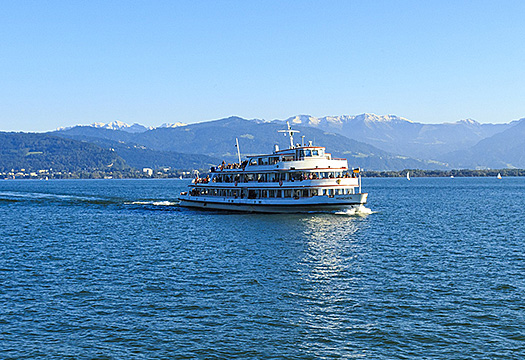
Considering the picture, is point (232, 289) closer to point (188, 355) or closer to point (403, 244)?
point (188, 355)

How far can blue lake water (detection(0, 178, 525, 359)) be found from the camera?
76.0 feet

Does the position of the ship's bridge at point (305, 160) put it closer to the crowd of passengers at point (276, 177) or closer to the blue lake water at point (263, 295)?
the crowd of passengers at point (276, 177)

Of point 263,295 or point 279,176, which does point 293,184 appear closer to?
point 279,176

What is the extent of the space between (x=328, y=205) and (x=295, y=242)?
22024mm

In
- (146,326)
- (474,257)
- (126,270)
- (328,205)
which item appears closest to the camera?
(146,326)

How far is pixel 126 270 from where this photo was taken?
38.8 m

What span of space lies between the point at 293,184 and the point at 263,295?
44.3m

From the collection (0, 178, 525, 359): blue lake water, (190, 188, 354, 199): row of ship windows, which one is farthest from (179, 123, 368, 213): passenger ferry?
(0, 178, 525, 359): blue lake water

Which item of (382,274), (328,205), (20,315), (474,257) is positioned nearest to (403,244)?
(474,257)

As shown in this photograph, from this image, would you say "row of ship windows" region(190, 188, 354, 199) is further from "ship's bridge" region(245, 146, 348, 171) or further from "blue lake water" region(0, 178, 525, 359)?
"blue lake water" region(0, 178, 525, 359)

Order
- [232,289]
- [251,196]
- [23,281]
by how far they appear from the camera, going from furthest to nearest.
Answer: [251,196] → [23,281] → [232,289]

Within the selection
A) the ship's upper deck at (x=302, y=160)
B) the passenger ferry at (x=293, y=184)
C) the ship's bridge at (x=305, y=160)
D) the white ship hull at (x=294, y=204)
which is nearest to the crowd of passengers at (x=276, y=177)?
the passenger ferry at (x=293, y=184)

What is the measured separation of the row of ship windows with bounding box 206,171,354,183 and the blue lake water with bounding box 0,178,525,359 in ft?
48.8

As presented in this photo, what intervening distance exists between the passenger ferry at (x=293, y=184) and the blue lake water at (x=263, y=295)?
1360 centimetres
